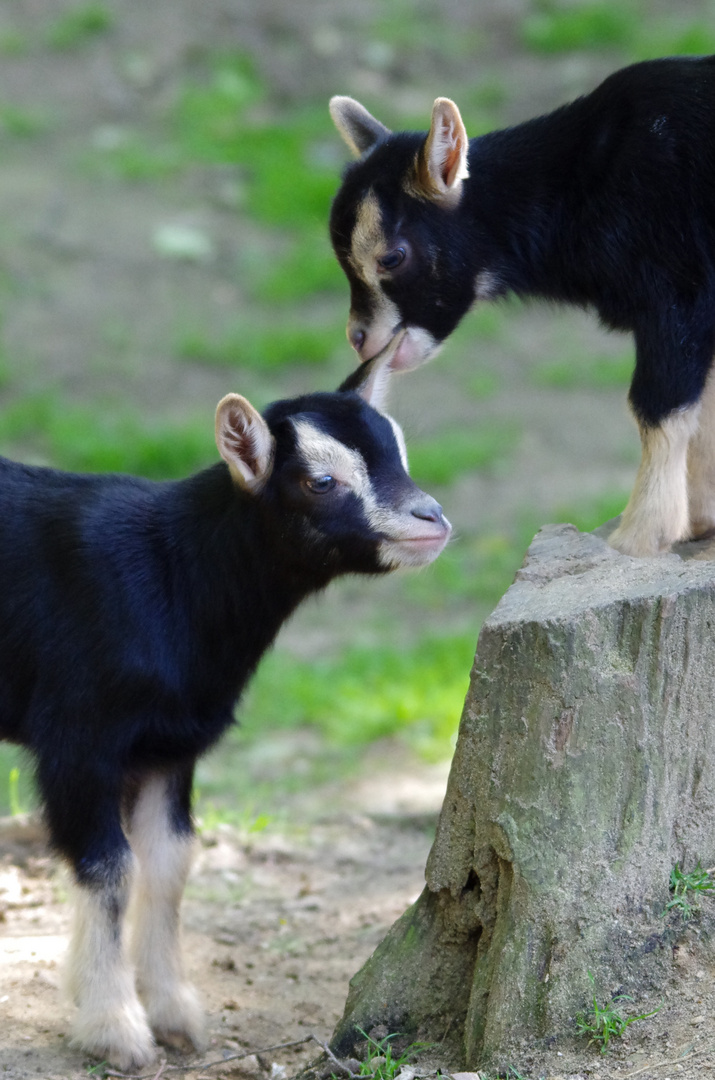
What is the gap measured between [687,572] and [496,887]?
104 centimetres

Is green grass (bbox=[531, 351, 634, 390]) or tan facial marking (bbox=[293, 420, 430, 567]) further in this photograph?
green grass (bbox=[531, 351, 634, 390])

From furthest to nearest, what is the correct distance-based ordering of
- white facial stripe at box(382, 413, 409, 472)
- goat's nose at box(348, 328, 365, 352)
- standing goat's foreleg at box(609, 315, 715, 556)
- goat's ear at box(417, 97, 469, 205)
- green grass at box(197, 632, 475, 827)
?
1. green grass at box(197, 632, 475, 827)
2. goat's nose at box(348, 328, 365, 352)
3. goat's ear at box(417, 97, 469, 205)
4. standing goat's foreleg at box(609, 315, 715, 556)
5. white facial stripe at box(382, 413, 409, 472)

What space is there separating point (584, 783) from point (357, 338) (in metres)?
2.09

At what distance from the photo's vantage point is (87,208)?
39.3ft

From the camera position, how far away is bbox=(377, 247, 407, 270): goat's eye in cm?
486

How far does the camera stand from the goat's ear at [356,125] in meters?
5.36

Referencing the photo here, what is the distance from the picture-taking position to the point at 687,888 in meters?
3.68

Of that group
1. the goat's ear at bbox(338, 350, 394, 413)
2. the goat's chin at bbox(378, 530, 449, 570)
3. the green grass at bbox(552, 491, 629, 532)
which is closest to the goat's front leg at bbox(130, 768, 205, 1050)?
the goat's chin at bbox(378, 530, 449, 570)

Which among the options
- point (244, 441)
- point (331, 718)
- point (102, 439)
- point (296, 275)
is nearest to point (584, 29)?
point (296, 275)

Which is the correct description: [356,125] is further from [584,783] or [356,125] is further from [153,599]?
[584,783]

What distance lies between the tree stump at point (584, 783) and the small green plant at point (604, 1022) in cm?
3

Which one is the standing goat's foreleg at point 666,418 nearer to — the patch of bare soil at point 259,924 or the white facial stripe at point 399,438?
the white facial stripe at point 399,438

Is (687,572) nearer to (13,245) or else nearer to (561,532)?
(561,532)

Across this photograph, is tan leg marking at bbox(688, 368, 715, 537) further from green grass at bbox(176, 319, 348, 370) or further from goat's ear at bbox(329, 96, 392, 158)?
green grass at bbox(176, 319, 348, 370)
